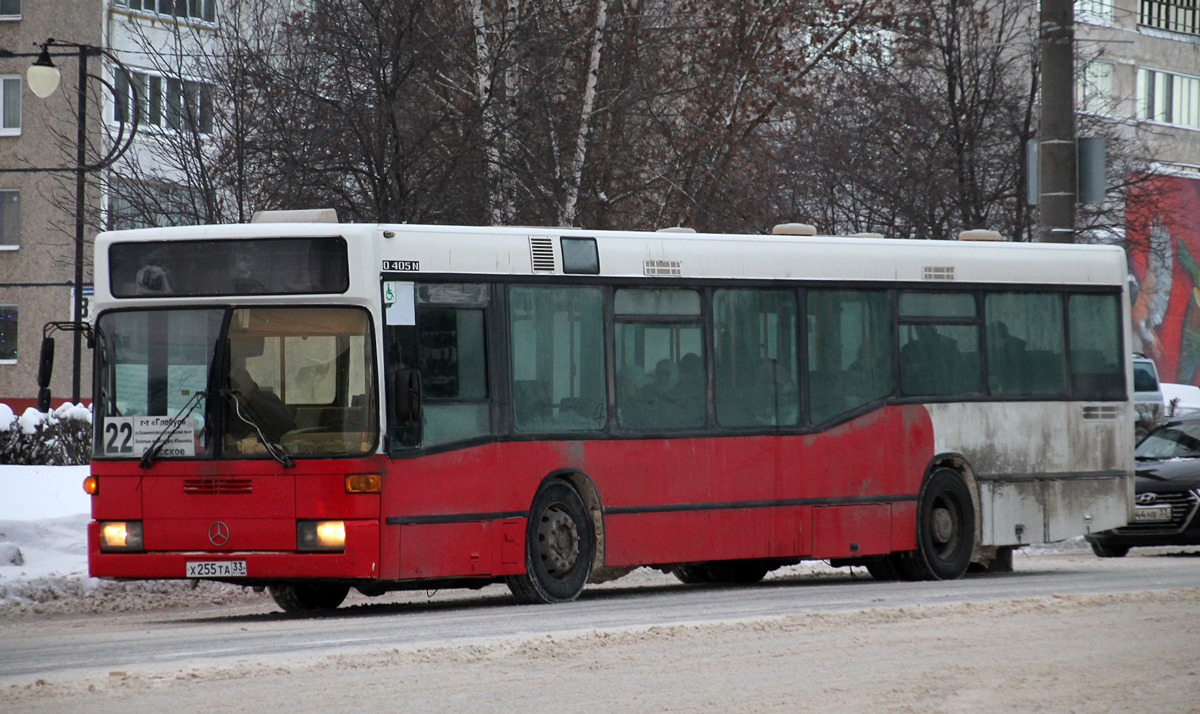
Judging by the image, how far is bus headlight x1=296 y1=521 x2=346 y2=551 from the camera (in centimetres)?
1227

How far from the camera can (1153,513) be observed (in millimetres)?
20203

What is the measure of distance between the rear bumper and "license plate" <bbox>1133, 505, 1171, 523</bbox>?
1054 cm

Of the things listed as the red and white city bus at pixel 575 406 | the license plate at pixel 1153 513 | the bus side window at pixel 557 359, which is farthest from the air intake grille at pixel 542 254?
the license plate at pixel 1153 513

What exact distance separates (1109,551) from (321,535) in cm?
1126

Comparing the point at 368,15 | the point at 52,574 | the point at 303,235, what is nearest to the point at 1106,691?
the point at 303,235

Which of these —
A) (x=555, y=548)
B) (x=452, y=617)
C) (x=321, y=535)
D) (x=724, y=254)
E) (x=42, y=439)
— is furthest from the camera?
(x=42, y=439)

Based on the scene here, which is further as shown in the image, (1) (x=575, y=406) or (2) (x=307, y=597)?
(2) (x=307, y=597)

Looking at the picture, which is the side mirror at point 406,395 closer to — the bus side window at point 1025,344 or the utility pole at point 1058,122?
the bus side window at point 1025,344

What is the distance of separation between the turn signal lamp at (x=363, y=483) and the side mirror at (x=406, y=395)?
0.41 m

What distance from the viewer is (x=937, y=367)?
53.7 feet

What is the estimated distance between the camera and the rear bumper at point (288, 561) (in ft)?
40.2

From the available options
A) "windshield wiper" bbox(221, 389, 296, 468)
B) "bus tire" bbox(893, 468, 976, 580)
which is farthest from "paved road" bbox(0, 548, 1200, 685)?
"windshield wiper" bbox(221, 389, 296, 468)

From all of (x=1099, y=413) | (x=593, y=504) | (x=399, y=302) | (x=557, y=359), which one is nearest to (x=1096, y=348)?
(x=1099, y=413)

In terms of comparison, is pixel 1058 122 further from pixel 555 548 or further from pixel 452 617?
pixel 452 617
